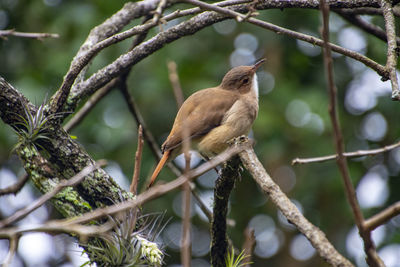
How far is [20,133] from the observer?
3283 millimetres

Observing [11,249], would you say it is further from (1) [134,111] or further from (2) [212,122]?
(2) [212,122]

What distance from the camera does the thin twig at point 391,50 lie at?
2.79m

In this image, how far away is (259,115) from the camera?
6.51 m

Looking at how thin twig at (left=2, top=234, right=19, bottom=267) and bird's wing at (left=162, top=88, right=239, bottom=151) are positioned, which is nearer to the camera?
thin twig at (left=2, top=234, right=19, bottom=267)

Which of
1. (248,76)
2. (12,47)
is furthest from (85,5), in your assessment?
(248,76)

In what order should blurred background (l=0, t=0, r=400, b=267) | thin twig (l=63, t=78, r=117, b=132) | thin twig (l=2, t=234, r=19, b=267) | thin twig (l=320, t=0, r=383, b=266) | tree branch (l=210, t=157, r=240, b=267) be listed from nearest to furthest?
thin twig (l=2, t=234, r=19, b=267)
thin twig (l=320, t=0, r=383, b=266)
tree branch (l=210, t=157, r=240, b=267)
thin twig (l=63, t=78, r=117, b=132)
blurred background (l=0, t=0, r=400, b=267)

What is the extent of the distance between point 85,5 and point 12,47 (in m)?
1.52

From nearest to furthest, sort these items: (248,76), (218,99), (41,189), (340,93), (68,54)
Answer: (41,189)
(218,99)
(248,76)
(68,54)
(340,93)

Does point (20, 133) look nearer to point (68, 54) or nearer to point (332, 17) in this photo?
point (68, 54)

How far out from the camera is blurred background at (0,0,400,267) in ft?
21.8

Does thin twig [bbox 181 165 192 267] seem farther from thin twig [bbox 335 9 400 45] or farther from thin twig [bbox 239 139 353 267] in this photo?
thin twig [bbox 335 9 400 45]

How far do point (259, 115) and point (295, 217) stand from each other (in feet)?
13.8

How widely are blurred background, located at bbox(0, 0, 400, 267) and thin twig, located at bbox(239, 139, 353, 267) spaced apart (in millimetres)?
3511

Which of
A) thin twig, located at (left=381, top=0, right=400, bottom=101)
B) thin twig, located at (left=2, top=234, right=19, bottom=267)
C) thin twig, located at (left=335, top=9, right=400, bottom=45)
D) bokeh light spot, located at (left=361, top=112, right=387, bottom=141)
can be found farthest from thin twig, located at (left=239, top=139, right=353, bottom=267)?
bokeh light spot, located at (left=361, top=112, right=387, bottom=141)
